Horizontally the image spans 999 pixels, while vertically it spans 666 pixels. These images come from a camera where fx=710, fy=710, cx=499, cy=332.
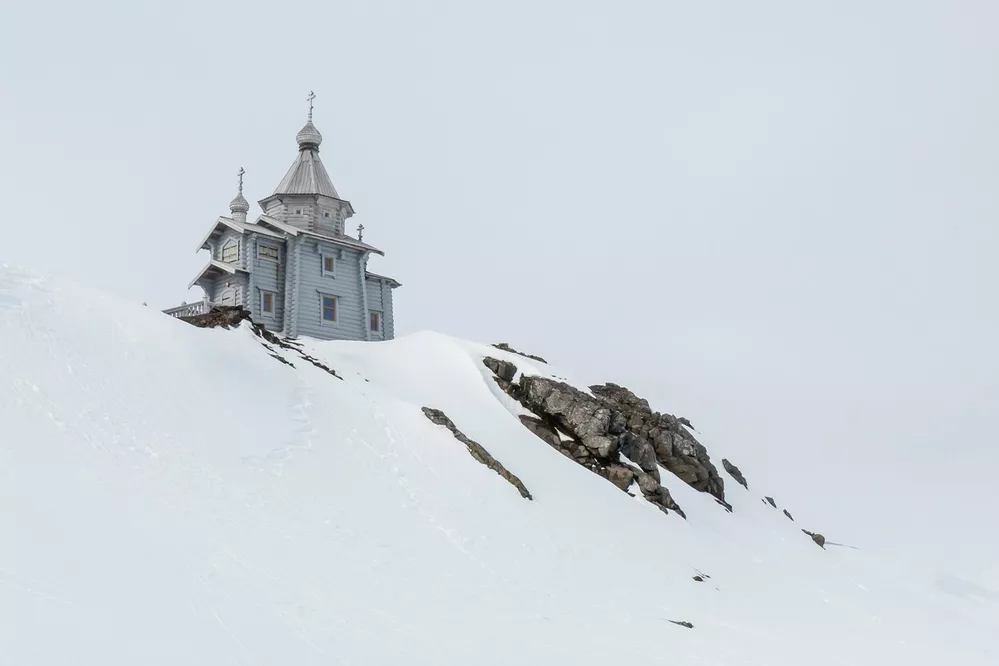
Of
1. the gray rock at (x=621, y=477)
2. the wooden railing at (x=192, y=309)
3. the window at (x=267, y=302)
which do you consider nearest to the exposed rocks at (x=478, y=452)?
the gray rock at (x=621, y=477)

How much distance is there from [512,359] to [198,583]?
22442 mm

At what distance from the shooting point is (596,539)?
65.8ft

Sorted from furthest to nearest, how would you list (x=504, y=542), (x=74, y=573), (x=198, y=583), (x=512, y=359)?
(x=512, y=359) < (x=504, y=542) < (x=198, y=583) < (x=74, y=573)

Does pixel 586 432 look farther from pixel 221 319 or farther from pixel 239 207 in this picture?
pixel 239 207

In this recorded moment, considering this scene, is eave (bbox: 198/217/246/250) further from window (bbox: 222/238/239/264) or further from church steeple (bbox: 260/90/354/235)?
church steeple (bbox: 260/90/354/235)

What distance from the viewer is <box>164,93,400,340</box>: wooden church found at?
126ft

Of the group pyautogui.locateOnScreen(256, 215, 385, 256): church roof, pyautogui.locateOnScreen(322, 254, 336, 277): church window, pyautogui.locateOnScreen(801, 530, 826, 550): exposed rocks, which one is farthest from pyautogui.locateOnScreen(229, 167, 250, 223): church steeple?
pyautogui.locateOnScreen(801, 530, 826, 550): exposed rocks

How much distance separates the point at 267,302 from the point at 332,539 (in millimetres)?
25881

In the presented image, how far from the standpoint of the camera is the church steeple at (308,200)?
4197 centimetres

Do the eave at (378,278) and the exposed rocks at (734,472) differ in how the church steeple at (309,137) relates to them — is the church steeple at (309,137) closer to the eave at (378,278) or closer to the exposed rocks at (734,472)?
the eave at (378,278)

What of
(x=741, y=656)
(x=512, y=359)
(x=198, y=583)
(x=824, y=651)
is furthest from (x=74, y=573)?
(x=512, y=359)

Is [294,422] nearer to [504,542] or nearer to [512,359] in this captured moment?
[504,542]

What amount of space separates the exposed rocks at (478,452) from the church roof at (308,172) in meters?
23.3

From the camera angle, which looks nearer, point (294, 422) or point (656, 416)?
point (294, 422)
